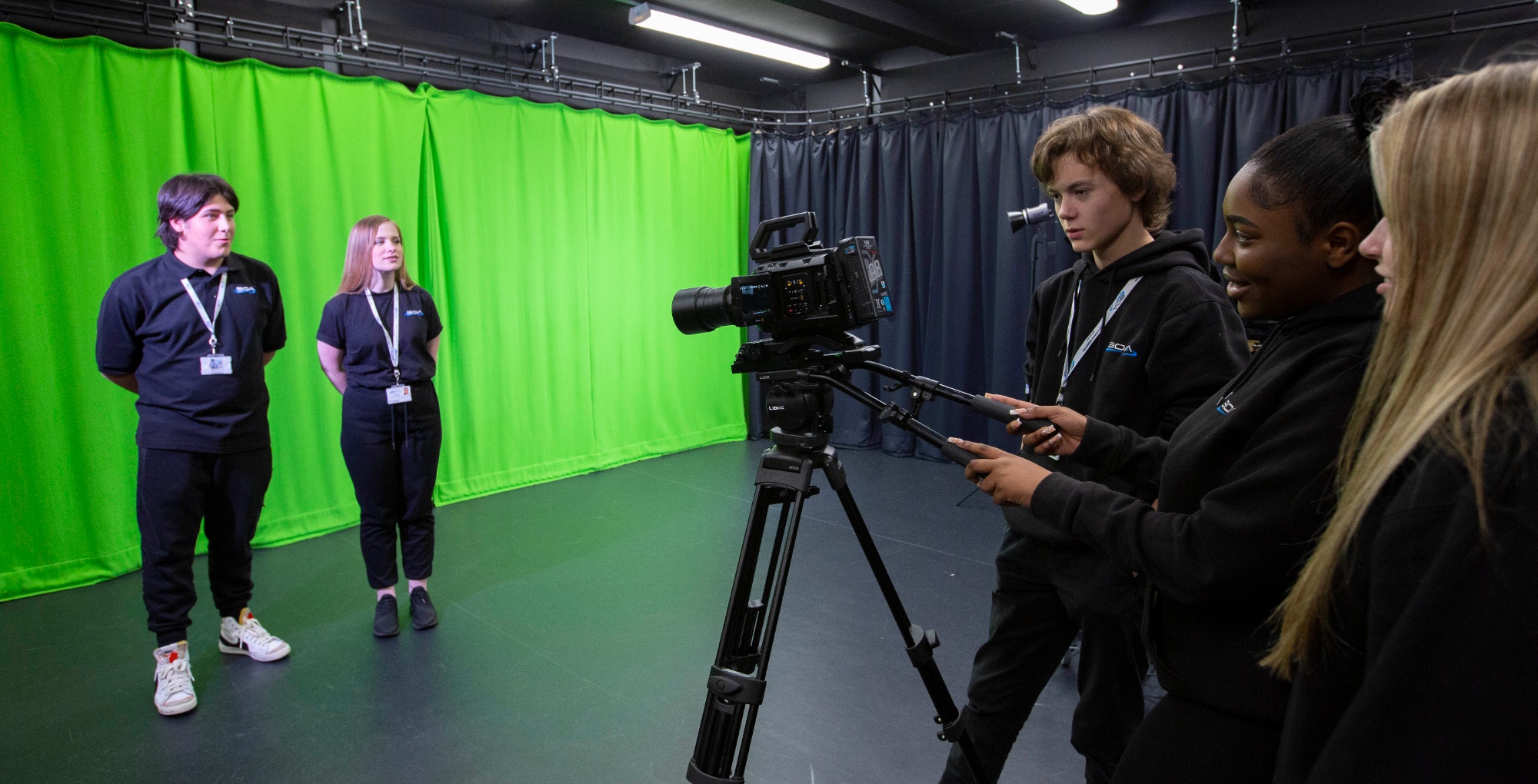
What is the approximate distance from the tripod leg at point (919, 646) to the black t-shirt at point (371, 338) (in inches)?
76.7

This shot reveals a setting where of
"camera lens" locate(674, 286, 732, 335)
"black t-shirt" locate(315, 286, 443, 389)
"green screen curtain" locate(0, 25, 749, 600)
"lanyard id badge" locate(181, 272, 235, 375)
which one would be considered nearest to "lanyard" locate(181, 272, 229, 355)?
"lanyard id badge" locate(181, 272, 235, 375)

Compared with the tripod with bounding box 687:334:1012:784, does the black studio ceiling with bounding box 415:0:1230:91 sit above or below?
above

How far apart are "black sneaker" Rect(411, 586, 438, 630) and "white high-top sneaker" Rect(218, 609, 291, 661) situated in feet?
1.27

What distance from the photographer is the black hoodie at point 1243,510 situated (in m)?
0.76

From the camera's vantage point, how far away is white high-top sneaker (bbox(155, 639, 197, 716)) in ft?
7.44

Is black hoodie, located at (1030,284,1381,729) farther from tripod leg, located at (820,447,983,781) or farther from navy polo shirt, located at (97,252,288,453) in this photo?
navy polo shirt, located at (97,252,288,453)

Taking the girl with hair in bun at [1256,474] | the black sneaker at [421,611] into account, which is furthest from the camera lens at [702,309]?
the black sneaker at [421,611]

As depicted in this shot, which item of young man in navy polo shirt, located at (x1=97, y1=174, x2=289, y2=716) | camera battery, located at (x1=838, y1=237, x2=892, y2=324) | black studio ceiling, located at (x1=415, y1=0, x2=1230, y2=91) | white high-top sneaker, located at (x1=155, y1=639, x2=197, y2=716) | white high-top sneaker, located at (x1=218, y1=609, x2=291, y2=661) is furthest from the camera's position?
black studio ceiling, located at (x1=415, y1=0, x2=1230, y2=91)

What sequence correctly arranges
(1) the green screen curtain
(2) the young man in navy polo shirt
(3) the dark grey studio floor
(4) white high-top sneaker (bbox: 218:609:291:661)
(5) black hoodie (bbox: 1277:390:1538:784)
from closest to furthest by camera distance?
(5) black hoodie (bbox: 1277:390:1538:784) < (3) the dark grey studio floor < (2) the young man in navy polo shirt < (4) white high-top sneaker (bbox: 218:609:291:661) < (1) the green screen curtain

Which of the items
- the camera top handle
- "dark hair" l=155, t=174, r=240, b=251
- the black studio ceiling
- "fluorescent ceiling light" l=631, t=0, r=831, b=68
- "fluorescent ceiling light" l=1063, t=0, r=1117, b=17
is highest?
the black studio ceiling

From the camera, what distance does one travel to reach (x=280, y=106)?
12.0 ft

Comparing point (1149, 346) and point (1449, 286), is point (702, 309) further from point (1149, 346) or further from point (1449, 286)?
point (1449, 286)

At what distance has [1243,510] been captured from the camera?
0.79m

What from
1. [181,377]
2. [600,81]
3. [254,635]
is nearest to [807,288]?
[181,377]
